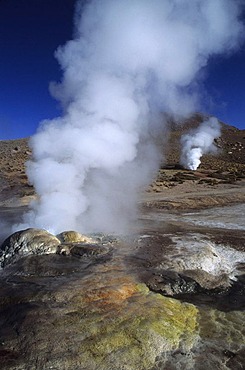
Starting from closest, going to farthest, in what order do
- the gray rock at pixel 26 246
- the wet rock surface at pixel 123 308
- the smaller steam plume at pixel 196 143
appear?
the wet rock surface at pixel 123 308 → the gray rock at pixel 26 246 → the smaller steam plume at pixel 196 143

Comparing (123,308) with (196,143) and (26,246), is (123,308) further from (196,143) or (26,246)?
(196,143)

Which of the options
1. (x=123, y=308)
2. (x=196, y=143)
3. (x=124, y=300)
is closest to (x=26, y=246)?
(x=124, y=300)

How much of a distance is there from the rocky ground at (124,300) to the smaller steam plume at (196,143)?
1019 inches

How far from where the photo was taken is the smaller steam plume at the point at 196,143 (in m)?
36.2

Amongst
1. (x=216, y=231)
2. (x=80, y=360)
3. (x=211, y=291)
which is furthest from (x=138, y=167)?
(x=80, y=360)

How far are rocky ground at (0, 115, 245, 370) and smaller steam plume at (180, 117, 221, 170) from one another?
25.9 metres

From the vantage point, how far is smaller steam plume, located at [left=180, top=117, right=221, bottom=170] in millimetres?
36169

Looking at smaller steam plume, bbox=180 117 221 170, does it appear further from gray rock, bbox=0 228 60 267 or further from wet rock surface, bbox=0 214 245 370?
gray rock, bbox=0 228 60 267

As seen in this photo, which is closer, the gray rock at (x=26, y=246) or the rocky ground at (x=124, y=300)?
the rocky ground at (x=124, y=300)

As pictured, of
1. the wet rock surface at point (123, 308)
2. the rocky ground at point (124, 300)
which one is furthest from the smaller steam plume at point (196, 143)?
the wet rock surface at point (123, 308)

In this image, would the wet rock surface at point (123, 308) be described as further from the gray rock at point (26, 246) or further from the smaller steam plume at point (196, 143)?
the smaller steam plume at point (196, 143)

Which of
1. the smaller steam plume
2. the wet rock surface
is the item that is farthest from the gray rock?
the smaller steam plume

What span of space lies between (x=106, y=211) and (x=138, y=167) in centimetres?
250

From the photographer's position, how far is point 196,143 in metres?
39.7
